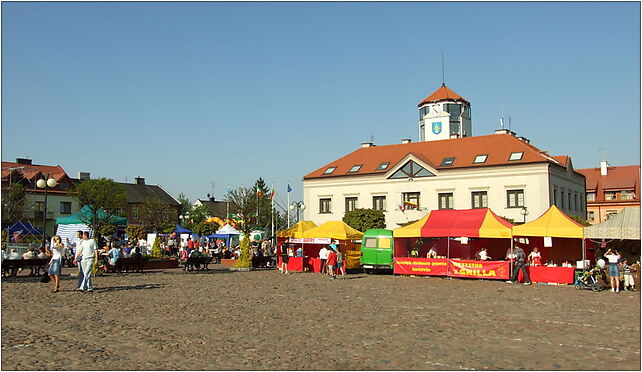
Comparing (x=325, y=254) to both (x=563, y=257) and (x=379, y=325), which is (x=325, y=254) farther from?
(x=379, y=325)

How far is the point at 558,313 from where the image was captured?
14.8m

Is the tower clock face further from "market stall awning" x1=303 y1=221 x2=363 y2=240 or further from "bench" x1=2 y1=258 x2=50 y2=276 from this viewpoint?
"bench" x1=2 y1=258 x2=50 y2=276

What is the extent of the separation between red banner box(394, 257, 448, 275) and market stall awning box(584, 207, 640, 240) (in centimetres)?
621

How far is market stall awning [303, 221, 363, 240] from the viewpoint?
30.9 meters

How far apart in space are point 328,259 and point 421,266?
4.46 meters

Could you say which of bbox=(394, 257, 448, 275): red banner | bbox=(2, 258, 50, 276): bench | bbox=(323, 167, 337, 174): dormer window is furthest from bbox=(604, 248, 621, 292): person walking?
bbox=(323, 167, 337, 174): dormer window

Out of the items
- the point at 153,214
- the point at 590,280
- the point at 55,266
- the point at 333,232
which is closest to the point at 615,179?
the point at 153,214

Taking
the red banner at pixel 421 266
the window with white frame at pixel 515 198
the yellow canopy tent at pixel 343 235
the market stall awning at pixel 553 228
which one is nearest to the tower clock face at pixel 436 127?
the window with white frame at pixel 515 198

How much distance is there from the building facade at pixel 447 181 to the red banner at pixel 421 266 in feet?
68.4

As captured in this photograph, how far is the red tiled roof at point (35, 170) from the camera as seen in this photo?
68831 mm

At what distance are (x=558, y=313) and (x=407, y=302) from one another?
397cm

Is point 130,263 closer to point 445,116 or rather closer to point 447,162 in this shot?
point 447,162

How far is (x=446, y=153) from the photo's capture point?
5553cm

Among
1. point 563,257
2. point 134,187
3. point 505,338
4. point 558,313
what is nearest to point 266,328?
point 505,338
